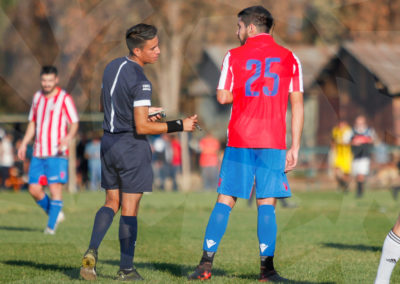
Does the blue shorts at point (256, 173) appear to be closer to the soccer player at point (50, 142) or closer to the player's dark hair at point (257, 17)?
the player's dark hair at point (257, 17)

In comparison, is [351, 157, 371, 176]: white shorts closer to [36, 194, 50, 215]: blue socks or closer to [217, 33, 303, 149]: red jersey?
[36, 194, 50, 215]: blue socks

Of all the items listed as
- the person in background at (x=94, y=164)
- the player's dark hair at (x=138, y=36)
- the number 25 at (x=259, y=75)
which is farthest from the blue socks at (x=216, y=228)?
the person in background at (x=94, y=164)

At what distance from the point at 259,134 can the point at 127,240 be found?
142 centimetres

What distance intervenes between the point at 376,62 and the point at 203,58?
11.7 metres

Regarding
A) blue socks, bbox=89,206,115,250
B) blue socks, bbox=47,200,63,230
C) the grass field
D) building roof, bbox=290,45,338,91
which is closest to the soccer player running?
the grass field

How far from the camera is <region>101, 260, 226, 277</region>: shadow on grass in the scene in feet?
21.5

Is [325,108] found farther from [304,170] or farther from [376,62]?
[304,170]

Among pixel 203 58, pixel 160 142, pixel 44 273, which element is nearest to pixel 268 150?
pixel 44 273

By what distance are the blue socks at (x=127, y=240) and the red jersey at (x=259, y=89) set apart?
3.56 feet

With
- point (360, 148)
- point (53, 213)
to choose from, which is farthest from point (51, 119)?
point (360, 148)

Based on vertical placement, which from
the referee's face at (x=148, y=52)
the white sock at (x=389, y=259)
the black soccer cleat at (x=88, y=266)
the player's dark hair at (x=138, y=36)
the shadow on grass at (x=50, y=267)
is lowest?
the shadow on grass at (x=50, y=267)

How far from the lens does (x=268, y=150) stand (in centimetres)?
610

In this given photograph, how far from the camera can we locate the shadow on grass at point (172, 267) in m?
6.56

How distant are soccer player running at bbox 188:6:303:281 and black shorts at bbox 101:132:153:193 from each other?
663 mm
